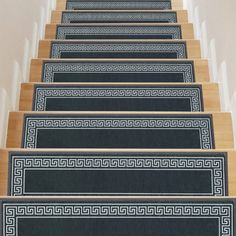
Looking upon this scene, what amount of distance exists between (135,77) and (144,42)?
0.41m

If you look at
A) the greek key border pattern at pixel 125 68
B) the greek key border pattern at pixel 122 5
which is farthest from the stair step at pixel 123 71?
the greek key border pattern at pixel 122 5

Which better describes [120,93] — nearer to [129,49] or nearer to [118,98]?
[118,98]

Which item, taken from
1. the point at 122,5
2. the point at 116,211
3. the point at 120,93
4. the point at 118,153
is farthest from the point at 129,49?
the point at 116,211

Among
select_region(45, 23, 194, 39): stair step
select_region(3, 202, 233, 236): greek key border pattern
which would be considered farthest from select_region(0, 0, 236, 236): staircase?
select_region(45, 23, 194, 39): stair step

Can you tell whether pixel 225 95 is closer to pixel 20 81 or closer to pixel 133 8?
pixel 20 81

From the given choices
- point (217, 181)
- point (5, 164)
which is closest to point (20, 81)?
point (5, 164)

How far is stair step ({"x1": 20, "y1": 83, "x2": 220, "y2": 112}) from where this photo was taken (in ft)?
7.79

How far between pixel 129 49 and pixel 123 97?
26.2 inches

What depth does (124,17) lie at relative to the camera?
3629 mm

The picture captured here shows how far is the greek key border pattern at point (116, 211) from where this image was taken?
1.66m

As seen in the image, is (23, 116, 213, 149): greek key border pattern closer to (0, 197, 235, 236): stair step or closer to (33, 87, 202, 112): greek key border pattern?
(33, 87, 202, 112): greek key border pattern

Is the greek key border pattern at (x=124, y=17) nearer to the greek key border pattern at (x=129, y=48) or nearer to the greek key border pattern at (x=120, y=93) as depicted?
the greek key border pattern at (x=129, y=48)

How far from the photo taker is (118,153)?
1.88 m

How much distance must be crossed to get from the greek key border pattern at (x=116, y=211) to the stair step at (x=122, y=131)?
46cm
